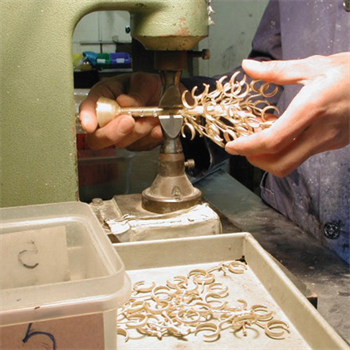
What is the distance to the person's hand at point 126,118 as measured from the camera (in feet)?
3.84

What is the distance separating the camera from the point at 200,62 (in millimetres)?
3141

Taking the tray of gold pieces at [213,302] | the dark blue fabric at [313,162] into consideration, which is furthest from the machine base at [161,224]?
the dark blue fabric at [313,162]

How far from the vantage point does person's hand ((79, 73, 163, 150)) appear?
3.84 ft

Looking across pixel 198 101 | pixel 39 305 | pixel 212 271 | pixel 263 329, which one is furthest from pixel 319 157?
pixel 39 305

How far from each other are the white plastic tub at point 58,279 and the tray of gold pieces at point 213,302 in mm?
192

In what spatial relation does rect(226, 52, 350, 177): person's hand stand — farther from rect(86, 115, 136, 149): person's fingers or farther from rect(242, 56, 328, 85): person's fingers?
rect(86, 115, 136, 149): person's fingers

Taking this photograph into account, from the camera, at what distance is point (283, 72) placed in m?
0.89

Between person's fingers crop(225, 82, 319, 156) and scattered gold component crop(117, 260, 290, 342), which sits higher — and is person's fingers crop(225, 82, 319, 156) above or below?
above

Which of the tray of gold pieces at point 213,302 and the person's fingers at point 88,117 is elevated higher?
the person's fingers at point 88,117

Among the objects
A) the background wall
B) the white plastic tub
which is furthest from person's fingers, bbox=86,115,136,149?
the background wall

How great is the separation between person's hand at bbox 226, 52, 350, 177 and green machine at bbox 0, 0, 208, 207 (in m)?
0.19

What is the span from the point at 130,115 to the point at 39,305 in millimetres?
712

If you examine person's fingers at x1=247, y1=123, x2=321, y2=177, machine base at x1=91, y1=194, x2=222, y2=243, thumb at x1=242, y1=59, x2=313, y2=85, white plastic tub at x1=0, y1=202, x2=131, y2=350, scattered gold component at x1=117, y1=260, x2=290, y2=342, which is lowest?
scattered gold component at x1=117, y1=260, x2=290, y2=342

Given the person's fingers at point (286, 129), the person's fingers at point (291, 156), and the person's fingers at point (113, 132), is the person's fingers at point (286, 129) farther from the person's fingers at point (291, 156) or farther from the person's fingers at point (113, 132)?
the person's fingers at point (113, 132)
